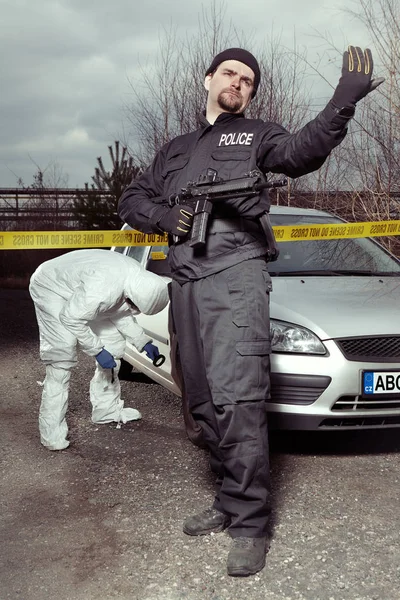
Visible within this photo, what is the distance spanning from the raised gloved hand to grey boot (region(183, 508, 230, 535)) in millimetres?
1866

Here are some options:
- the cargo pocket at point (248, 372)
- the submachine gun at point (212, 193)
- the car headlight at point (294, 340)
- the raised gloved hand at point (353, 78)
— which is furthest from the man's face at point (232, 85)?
the car headlight at point (294, 340)

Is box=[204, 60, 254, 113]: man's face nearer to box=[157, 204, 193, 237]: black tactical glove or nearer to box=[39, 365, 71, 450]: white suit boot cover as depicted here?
box=[157, 204, 193, 237]: black tactical glove

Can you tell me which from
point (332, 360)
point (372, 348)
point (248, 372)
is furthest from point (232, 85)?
point (372, 348)

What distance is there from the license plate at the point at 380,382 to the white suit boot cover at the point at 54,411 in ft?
6.30

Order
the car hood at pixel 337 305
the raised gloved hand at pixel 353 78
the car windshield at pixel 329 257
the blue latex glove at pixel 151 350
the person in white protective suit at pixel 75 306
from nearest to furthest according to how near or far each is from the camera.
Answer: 1. the raised gloved hand at pixel 353 78
2. the car hood at pixel 337 305
3. the person in white protective suit at pixel 75 306
4. the blue latex glove at pixel 151 350
5. the car windshield at pixel 329 257

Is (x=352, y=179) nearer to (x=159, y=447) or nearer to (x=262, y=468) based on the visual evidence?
(x=159, y=447)

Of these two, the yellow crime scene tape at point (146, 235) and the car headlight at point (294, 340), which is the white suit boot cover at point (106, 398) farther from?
the car headlight at point (294, 340)

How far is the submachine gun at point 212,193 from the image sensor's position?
3.08 m

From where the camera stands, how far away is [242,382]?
3.13 meters

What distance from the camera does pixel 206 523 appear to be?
339 centimetres

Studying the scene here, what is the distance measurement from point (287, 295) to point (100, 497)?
1580 mm

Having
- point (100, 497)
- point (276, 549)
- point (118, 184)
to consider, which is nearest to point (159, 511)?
point (100, 497)

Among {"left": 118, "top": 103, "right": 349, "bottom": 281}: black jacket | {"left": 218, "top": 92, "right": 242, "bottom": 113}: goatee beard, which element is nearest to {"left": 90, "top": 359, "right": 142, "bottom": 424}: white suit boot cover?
{"left": 118, "top": 103, "right": 349, "bottom": 281}: black jacket

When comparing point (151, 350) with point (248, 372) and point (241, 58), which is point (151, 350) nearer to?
point (248, 372)
